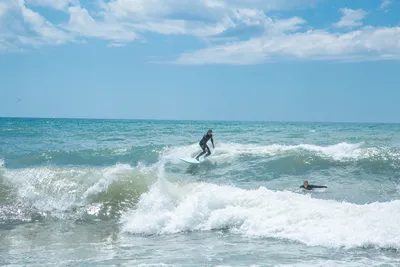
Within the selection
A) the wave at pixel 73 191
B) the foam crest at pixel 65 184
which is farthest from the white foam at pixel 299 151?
the wave at pixel 73 191

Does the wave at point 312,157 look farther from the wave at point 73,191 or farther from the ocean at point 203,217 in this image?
the wave at point 73,191

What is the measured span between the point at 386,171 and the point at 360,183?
10.9ft

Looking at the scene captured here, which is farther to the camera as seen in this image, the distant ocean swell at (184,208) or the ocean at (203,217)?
the distant ocean swell at (184,208)

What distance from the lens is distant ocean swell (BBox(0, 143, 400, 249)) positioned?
964 cm

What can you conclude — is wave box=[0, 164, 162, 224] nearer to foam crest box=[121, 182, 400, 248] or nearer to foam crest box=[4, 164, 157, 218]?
foam crest box=[4, 164, 157, 218]

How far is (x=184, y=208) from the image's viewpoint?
39.3ft

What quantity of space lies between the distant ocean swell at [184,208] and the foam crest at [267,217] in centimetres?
2

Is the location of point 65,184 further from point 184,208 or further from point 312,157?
point 312,157

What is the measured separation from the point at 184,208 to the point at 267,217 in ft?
7.88

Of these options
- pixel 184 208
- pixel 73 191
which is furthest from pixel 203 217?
pixel 73 191

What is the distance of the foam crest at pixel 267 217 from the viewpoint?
926 centimetres

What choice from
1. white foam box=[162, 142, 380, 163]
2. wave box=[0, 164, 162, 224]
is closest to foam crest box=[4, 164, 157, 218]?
wave box=[0, 164, 162, 224]

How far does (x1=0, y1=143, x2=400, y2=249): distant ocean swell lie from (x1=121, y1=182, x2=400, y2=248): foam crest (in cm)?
2

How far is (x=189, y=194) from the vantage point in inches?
529
